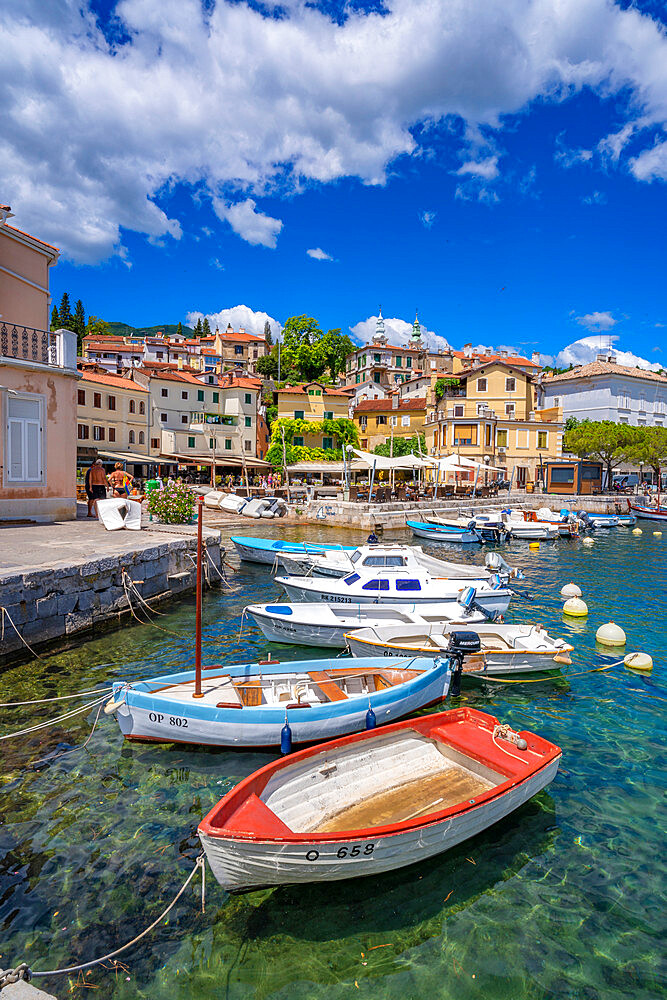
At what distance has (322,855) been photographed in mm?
5355

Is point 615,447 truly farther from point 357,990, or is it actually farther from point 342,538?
point 357,990

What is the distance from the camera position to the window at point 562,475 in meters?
55.9

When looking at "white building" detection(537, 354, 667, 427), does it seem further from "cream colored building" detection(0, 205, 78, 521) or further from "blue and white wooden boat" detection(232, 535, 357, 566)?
"cream colored building" detection(0, 205, 78, 521)

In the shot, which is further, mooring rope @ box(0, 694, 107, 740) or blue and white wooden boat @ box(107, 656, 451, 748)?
mooring rope @ box(0, 694, 107, 740)

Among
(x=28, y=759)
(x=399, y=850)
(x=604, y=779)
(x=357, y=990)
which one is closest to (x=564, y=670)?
(x=604, y=779)

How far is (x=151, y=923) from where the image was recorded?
5.51 m

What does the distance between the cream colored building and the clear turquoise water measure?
11.4 meters

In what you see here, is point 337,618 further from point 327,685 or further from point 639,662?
point 639,662

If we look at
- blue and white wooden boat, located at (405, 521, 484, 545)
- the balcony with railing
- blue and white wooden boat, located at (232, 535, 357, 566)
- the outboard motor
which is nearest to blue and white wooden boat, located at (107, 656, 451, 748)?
the outboard motor

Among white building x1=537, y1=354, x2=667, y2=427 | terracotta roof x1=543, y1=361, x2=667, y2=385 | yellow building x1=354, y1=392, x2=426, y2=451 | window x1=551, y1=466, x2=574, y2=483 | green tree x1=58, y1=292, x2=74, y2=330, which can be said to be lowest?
window x1=551, y1=466, x2=574, y2=483

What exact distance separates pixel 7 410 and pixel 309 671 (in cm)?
1498

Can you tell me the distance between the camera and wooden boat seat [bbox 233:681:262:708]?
9198 millimetres

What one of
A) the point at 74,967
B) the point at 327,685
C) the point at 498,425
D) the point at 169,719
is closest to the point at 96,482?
the point at 169,719

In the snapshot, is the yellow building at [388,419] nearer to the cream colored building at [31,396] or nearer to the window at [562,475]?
the window at [562,475]
